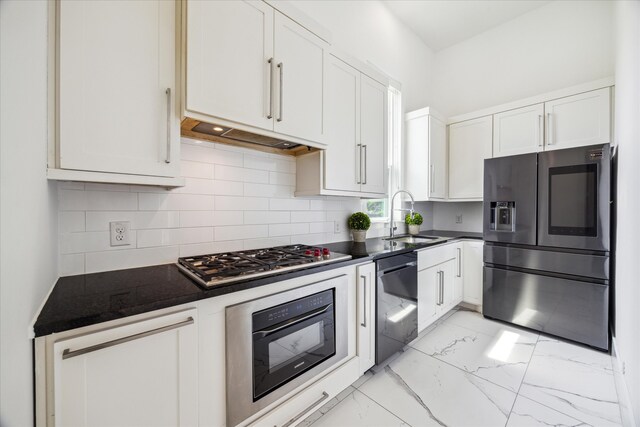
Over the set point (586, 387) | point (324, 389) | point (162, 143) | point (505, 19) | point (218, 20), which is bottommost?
point (586, 387)

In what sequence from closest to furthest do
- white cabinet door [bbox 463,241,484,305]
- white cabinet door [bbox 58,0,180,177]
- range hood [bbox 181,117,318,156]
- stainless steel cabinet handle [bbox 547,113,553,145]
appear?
1. white cabinet door [bbox 58,0,180,177]
2. range hood [bbox 181,117,318,156]
3. stainless steel cabinet handle [bbox 547,113,553,145]
4. white cabinet door [bbox 463,241,484,305]

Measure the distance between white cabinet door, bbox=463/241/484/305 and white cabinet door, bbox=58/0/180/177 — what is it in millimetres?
3026

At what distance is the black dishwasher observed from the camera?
1861mm

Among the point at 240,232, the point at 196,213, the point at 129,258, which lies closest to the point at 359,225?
the point at 240,232

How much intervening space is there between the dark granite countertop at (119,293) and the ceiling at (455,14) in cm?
333

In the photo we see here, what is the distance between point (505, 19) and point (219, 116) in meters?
3.92

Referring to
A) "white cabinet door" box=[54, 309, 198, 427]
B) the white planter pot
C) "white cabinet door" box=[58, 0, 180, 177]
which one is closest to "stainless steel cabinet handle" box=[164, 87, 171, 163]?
"white cabinet door" box=[58, 0, 180, 177]

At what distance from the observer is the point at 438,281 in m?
2.65

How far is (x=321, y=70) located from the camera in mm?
1821

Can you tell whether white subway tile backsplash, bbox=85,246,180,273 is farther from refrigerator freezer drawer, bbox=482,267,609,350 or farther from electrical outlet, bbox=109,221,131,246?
refrigerator freezer drawer, bbox=482,267,609,350

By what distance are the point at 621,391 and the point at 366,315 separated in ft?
5.59

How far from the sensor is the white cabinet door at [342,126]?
1.93 metres

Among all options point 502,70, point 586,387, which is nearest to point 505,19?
point 502,70

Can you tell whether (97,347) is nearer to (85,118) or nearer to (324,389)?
(85,118)
